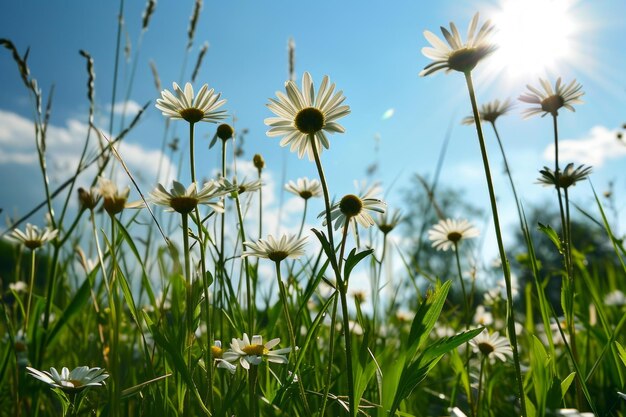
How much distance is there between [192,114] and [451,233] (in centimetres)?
98

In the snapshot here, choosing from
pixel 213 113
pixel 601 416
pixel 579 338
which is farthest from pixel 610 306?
pixel 213 113

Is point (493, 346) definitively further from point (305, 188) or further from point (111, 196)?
point (111, 196)

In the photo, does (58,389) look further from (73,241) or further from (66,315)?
(73,241)

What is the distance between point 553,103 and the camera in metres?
1.33

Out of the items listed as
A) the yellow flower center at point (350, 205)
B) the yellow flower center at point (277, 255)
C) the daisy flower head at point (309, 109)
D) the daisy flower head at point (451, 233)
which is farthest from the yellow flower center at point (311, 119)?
the daisy flower head at point (451, 233)

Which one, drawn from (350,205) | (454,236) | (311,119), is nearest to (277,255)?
(350,205)

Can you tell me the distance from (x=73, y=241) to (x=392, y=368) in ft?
6.16

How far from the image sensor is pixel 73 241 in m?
2.21

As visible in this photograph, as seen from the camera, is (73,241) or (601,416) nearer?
(601,416)

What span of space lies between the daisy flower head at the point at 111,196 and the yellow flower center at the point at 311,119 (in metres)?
0.35

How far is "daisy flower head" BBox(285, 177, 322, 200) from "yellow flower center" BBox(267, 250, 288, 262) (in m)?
0.58

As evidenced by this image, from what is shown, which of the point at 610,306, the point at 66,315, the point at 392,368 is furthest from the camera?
the point at 610,306

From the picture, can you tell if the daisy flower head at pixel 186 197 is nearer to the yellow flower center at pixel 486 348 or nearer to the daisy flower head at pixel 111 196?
the daisy flower head at pixel 111 196

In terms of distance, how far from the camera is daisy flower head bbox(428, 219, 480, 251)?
1.66 m
